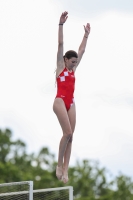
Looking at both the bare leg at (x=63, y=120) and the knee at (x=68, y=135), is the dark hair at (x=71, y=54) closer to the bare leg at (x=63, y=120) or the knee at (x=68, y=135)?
the bare leg at (x=63, y=120)

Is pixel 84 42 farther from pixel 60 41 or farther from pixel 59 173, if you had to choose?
pixel 59 173

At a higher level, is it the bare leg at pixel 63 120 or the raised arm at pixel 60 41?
the raised arm at pixel 60 41

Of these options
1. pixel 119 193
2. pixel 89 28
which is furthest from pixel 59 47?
pixel 119 193

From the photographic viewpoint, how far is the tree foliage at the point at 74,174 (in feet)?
163

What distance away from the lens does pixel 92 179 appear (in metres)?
53.7

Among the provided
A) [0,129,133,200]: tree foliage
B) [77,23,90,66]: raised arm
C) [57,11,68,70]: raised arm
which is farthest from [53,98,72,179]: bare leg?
[0,129,133,200]: tree foliage

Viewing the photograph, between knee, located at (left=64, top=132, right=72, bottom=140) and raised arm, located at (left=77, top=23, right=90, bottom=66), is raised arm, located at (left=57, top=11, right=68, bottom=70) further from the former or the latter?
knee, located at (left=64, top=132, right=72, bottom=140)

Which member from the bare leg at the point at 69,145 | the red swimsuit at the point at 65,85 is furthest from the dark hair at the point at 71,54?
the bare leg at the point at 69,145

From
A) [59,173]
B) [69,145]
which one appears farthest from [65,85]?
[59,173]

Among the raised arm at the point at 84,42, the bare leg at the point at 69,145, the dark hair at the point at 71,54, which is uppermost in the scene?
the raised arm at the point at 84,42

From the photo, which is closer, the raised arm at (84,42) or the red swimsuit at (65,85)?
the red swimsuit at (65,85)

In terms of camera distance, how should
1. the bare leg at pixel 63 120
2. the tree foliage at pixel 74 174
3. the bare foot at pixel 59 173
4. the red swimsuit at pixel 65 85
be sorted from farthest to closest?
the tree foliage at pixel 74 174 < the bare foot at pixel 59 173 < the red swimsuit at pixel 65 85 < the bare leg at pixel 63 120

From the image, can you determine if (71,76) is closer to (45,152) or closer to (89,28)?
(89,28)

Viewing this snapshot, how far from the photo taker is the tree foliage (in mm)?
49656
